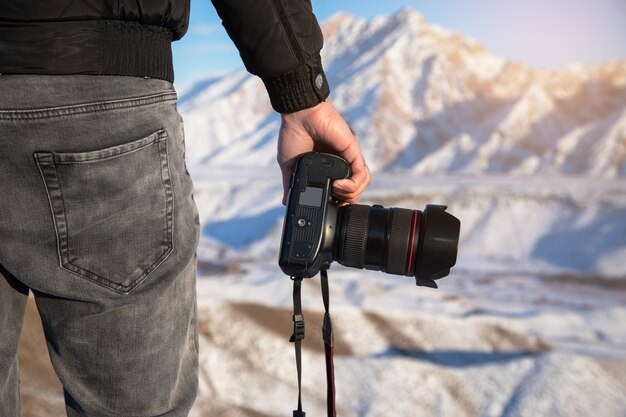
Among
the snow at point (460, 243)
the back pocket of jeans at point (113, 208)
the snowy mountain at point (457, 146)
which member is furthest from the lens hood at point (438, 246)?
the snowy mountain at point (457, 146)

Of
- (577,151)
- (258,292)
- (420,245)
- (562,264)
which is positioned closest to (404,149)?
(577,151)

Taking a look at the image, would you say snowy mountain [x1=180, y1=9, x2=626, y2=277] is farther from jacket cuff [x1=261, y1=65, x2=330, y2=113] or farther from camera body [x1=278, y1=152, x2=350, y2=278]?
jacket cuff [x1=261, y1=65, x2=330, y2=113]

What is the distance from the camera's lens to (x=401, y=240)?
2.29 feet

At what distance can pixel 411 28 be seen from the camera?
11.9ft

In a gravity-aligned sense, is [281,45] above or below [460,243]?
above

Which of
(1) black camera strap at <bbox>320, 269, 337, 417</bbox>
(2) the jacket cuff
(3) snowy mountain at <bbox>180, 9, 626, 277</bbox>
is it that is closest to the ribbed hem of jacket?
(2) the jacket cuff

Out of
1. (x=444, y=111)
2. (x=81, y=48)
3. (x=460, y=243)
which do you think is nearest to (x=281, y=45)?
(x=81, y=48)

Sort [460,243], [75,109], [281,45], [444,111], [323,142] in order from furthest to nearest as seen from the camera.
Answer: [444,111] < [460,243] < [323,142] < [281,45] < [75,109]

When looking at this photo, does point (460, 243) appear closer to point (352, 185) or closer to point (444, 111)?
point (444, 111)

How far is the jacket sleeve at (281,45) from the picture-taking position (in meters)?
0.52

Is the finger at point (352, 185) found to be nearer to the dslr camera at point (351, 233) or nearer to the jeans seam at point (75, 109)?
the dslr camera at point (351, 233)

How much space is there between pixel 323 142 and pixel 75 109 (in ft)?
0.99

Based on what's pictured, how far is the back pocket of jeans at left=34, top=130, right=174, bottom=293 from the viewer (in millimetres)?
409

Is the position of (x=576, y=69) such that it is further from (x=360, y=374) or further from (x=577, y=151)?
(x=360, y=374)
